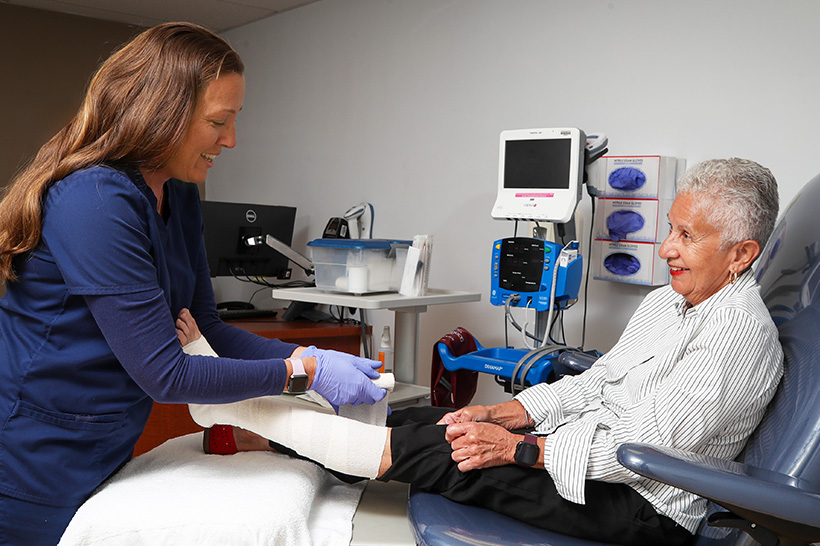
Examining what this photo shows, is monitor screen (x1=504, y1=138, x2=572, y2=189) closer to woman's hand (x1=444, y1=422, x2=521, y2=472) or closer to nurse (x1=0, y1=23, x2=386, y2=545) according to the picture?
woman's hand (x1=444, y1=422, x2=521, y2=472)

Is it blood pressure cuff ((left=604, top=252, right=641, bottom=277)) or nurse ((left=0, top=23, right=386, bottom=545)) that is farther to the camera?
blood pressure cuff ((left=604, top=252, right=641, bottom=277))

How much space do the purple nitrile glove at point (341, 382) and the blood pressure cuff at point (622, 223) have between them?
1.51 meters

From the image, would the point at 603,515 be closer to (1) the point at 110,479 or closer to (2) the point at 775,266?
(2) the point at 775,266

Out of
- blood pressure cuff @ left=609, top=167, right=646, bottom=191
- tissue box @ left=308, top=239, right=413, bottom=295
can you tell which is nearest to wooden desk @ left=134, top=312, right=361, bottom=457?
tissue box @ left=308, top=239, right=413, bottom=295

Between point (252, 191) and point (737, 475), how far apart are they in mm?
4104

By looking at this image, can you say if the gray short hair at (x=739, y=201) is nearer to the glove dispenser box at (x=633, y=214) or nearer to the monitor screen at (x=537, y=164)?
the monitor screen at (x=537, y=164)

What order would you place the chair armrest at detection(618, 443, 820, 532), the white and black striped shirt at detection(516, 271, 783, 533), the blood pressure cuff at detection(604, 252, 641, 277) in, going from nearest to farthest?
the chair armrest at detection(618, 443, 820, 532)
the white and black striped shirt at detection(516, 271, 783, 533)
the blood pressure cuff at detection(604, 252, 641, 277)

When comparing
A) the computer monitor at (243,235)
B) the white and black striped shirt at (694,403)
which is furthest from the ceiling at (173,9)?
the white and black striped shirt at (694,403)

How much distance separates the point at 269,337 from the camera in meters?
2.78

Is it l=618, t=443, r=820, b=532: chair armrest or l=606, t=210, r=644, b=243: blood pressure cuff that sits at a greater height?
l=606, t=210, r=644, b=243: blood pressure cuff

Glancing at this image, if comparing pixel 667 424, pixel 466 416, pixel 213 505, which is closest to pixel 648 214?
pixel 466 416

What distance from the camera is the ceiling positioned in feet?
14.0

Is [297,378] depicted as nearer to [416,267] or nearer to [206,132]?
[206,132]

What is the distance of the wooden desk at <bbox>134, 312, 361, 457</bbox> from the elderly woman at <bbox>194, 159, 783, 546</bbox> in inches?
53.1
